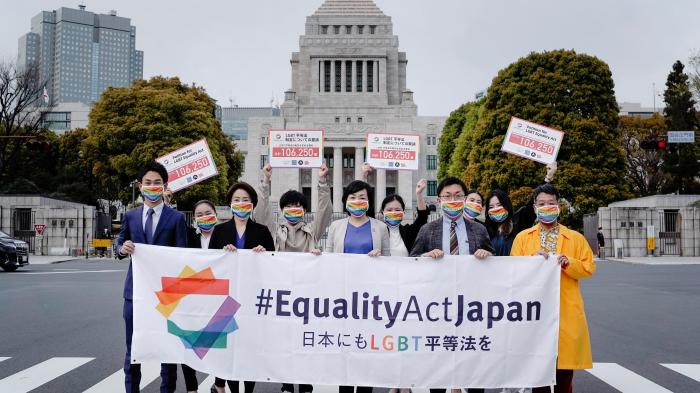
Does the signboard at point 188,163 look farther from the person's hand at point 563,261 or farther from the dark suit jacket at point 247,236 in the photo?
the person's hand at point 563,261

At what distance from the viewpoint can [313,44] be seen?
84625 mm

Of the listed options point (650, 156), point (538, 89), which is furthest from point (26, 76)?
point (650, 156)

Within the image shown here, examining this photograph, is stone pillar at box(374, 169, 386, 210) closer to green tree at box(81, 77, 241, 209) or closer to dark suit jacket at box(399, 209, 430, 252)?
green tree at box(81, 77, 241, 209)

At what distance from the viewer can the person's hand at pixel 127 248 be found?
5.86 meters

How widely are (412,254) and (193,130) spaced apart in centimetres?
4354

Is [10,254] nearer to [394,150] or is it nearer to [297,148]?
[297,148]

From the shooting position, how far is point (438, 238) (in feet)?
19.9

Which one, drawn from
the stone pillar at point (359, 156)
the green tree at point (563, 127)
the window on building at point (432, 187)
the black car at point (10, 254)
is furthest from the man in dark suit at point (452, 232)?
the window on building at point (432, 187)

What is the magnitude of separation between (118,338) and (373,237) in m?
5.34

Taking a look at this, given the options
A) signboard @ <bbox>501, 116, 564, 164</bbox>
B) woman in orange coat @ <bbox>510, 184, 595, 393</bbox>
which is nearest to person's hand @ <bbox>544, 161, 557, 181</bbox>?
woman in orange coat @ <bbox>510, 184, 595, 393</bbox>

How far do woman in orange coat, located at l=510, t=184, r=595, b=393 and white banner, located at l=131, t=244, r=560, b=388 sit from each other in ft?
0.41

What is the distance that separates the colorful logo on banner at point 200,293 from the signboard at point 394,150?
591 cm

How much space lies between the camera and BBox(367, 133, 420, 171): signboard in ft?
38.1

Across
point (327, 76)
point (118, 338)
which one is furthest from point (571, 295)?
point (327, 76)
